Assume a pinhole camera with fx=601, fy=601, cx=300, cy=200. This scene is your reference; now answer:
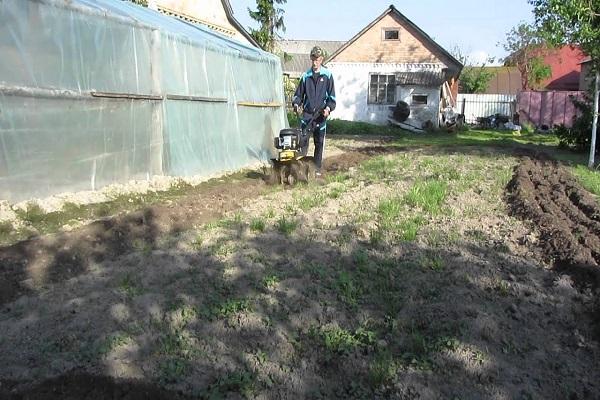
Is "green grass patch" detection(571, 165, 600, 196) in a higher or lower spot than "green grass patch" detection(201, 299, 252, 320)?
lower

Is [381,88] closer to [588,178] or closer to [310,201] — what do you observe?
[588,178]

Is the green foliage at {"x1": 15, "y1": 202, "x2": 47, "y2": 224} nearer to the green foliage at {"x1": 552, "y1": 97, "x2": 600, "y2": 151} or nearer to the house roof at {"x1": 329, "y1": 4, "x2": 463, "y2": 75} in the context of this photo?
the green foliage at {"x1": 552, "y1": 97, "x2": 600, "y2": 151}

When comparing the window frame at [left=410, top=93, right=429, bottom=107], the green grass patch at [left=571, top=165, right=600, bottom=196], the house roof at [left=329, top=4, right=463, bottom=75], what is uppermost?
the house roof at [left=329, top=4, right=463, bottom=75]

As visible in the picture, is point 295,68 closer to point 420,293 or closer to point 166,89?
point 166,89

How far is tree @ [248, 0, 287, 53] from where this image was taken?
108ft

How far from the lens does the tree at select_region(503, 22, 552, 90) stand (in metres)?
50.6

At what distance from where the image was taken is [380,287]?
4492 mm

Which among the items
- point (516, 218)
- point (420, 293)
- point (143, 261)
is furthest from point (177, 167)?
point (420, 293)

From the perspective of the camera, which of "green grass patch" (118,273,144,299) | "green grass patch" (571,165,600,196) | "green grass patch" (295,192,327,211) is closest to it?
"green grass patch" (118,273,144,299)

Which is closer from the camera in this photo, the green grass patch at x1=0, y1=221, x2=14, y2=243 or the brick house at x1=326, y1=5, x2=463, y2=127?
the green grass patch at x1=0, y1=221, x2=14, y2=243

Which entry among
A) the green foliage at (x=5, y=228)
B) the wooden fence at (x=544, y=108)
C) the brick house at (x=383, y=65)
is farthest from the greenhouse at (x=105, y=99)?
the wooden fence at (x=544, y=108)

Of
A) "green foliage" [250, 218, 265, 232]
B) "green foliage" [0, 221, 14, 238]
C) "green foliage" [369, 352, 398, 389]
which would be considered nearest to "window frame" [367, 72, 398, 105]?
"green foliage" [250, 218, 265, 232]

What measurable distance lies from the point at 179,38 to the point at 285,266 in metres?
6.08

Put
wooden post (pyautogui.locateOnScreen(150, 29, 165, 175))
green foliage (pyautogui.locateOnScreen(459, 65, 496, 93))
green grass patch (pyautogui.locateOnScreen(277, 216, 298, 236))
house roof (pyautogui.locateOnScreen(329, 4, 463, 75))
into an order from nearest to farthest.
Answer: green grass patch (pyautogui.locateOnScreen(277, 216, 298, 236)), wooden post (pyautogui.locateOnScreen(150, 29, 165, 175)), house roof (pyautogui.locateOnScreen(329, 4, 463, 75)), green foliage (pyautogui.locateOnScreen(459, 65, 496, 93))
